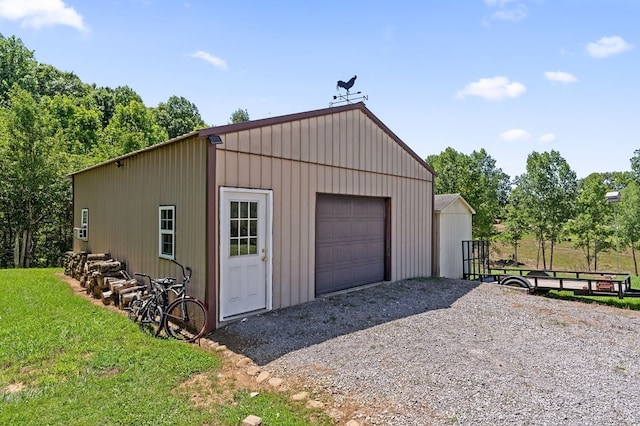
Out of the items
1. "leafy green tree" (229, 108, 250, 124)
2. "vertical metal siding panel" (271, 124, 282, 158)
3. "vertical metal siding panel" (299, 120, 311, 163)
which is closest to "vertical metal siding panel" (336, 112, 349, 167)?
"vertical metal siding panel" (299, 120, 311, 163)

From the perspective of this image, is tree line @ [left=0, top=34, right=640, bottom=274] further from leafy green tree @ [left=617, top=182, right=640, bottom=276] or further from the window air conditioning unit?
the window air conditioning unit

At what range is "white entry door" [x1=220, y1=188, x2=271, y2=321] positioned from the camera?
548 centimetres

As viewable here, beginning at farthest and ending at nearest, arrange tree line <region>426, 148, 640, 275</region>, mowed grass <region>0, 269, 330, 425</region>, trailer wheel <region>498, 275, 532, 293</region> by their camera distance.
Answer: tree line <region>426, 148, 640, 275</region>, trailer wheel <region>498, 275, 532, 293</region>, mowed grass <region>0, 269, 330, 425</region>

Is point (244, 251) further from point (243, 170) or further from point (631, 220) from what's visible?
point (631, 220)

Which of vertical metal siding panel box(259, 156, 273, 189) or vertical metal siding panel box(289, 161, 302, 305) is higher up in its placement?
vertical metal siding panel box(259, 156, 273, 189)

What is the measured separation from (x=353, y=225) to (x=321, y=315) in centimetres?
263

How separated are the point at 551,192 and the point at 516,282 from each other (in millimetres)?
15415

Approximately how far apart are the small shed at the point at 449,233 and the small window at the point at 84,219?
10.2 m

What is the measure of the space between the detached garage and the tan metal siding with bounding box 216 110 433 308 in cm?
2

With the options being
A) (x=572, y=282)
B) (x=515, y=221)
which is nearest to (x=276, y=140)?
(x=572, y=282)

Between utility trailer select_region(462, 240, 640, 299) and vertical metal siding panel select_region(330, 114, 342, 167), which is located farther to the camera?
utility trailer select_region(462, 240, 640, 299)

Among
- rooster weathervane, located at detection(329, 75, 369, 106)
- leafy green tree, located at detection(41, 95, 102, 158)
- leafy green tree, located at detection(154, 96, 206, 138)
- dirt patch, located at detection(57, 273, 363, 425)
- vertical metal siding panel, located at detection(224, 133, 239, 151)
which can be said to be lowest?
dirt patch, located at detection(57, 273, 363, 425)

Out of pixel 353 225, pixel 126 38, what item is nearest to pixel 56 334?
pixel 353 225

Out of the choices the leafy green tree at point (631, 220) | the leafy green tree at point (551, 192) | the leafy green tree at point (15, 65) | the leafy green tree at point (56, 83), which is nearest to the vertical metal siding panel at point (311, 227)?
the leafy green tree at point (551, 192)
